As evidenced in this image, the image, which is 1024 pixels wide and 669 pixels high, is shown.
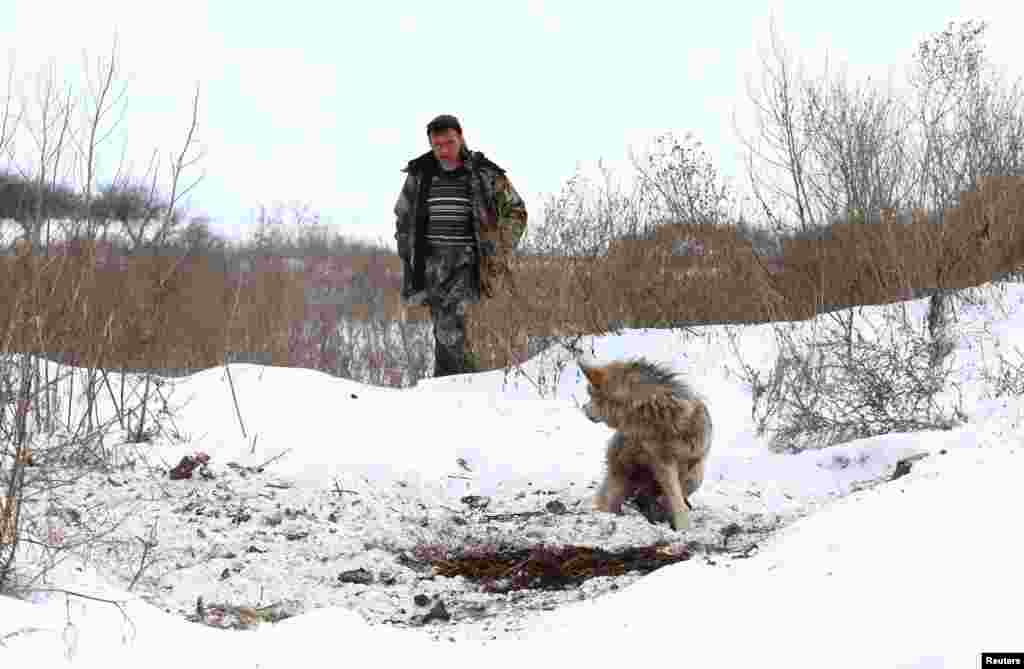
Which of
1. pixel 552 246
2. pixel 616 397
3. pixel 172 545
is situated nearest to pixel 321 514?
pixel 172 545

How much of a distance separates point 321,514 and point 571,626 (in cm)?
259

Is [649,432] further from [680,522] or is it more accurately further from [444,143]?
[444,143]

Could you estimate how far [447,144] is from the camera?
8.11m

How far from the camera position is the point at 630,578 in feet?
14.0

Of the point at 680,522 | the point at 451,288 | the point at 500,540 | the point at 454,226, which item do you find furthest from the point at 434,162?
the point at 680,522

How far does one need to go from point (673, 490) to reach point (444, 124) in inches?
165

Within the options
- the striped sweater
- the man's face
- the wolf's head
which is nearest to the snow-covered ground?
the wolf's head

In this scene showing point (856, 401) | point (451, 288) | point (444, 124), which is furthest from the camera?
point (451, 288)

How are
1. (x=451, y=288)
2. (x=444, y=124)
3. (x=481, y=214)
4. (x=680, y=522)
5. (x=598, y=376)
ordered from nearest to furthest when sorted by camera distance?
(x=680, y=522)
(x=598, y=376)
(x=444, y=124)
(x=481, y=214)
(x=451, y=288)

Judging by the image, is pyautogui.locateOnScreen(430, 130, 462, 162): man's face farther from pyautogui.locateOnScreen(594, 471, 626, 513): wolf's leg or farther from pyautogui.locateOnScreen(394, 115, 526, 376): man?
pyautogui.locateOnScreen(594, 471, 626, 513): wolf's leg

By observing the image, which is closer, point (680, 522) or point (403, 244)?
point (680, 522)

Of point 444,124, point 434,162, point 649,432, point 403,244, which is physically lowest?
point 649,432

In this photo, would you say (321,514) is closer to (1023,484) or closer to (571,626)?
(571,626)

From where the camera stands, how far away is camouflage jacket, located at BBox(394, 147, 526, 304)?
27.4ft
